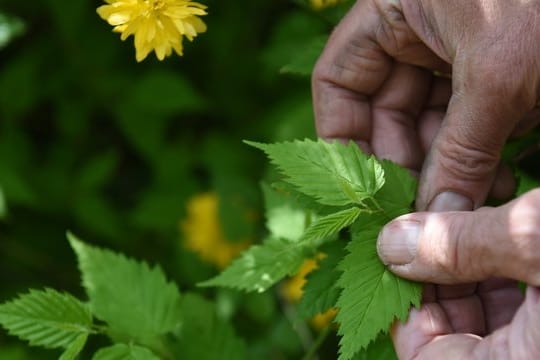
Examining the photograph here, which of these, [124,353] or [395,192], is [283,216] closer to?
[395,192]

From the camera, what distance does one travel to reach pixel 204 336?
6.15 ft

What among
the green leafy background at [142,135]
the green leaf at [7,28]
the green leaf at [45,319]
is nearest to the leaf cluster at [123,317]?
the green leaf at [45,319]

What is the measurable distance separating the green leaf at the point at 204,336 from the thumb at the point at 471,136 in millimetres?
644

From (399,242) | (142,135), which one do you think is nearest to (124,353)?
(399,242)

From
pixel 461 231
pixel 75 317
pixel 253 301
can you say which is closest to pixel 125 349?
pixel 75 317

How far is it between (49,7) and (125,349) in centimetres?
195

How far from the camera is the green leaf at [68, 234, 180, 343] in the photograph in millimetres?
1767

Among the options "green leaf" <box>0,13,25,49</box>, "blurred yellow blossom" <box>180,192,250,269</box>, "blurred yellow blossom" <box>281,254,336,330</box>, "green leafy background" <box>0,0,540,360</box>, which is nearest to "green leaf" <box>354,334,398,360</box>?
"blurred yellow blossom" <box>281,254,336,330</box>

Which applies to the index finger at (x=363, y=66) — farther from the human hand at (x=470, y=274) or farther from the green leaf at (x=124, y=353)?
the green leaf at (x=124, y=353)

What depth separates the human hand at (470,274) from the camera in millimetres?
1214

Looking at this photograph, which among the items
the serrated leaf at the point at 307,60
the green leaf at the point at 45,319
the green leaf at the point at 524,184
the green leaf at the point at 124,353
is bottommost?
the green leaf at the point at 124,353

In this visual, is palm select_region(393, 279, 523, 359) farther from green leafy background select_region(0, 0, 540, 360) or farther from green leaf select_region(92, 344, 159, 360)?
green leafy background select_region(0, 0, 540, 360)

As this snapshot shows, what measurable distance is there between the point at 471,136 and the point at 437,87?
17.1 inches

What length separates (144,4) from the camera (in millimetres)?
1542
